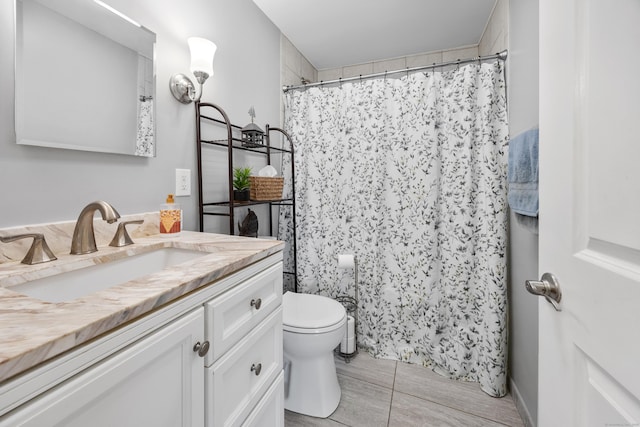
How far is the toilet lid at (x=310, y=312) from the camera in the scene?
1.43m

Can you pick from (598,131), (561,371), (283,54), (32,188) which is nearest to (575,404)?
(561,371)

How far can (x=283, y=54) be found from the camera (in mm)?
2217

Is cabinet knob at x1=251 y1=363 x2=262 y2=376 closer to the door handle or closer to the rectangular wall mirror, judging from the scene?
the door handle

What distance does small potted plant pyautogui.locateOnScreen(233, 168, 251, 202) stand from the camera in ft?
5.18

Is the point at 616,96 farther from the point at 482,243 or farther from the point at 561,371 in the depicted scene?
the point at 482,243

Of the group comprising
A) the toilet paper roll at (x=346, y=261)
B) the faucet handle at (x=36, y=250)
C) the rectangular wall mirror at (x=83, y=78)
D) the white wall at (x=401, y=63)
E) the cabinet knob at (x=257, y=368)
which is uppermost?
the white wall at (x=401, y=63)

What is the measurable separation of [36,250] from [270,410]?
0.89m

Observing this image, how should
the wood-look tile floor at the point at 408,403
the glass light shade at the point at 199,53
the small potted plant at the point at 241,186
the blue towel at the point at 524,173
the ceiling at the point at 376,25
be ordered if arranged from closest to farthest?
the blue towel at the point at 524,173, the glass light shade at the point at 199,53, the wood-look tile floor at the point at 408,403, the small potted plant at the point at 241,186, the ceiling at the point at 376,25

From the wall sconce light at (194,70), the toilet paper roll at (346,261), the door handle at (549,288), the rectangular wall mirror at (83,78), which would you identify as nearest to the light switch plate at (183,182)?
the rectangular wall mirror at (83,78)

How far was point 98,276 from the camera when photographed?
843 mm

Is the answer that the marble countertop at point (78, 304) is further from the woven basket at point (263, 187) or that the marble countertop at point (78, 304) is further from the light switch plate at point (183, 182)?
the woven basket at point (263, 187)

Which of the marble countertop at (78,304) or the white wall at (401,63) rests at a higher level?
the white wall at (401,63)

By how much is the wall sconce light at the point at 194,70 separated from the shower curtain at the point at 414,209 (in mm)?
896

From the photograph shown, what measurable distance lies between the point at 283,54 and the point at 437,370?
8.37ft
